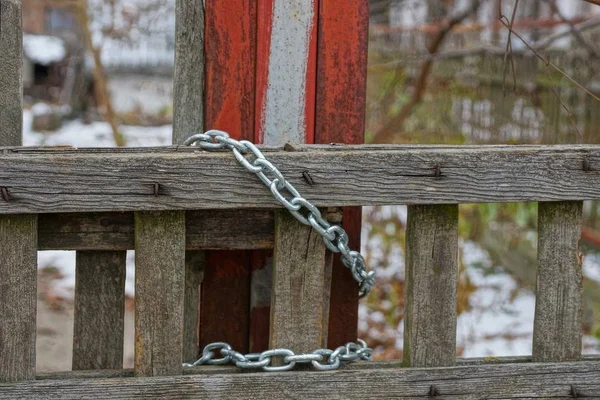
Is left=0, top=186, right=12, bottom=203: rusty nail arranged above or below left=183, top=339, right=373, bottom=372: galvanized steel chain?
above

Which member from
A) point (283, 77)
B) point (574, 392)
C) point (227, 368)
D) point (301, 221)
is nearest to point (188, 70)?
point (283, 77)

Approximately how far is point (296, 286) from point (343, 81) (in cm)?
59

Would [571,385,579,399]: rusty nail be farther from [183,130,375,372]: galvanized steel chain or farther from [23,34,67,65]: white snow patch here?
[23,34,67,65]: white snow patch

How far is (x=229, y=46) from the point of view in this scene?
2.24 metres

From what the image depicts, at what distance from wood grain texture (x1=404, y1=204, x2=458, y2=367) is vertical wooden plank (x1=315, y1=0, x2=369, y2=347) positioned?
0.23 m

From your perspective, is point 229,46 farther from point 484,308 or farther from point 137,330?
point 484,308

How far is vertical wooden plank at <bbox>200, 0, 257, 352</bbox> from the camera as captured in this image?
88.0 inches

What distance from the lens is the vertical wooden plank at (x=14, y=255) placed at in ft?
6.45

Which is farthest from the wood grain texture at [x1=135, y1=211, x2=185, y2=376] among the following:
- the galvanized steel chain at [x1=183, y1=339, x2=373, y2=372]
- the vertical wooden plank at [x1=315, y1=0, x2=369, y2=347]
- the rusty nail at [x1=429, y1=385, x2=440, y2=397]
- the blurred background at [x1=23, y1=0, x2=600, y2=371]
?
the blurred background at [x1=23, y1=0, x2=600, y2=371]

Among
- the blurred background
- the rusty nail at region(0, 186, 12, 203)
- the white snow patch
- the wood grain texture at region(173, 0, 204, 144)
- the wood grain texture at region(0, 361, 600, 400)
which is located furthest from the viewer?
the white snow patch

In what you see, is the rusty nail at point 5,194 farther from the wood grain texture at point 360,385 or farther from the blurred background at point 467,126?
the blurred background at point 467,126

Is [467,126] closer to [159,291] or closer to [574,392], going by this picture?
[574,392]

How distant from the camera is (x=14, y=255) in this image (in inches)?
77.5

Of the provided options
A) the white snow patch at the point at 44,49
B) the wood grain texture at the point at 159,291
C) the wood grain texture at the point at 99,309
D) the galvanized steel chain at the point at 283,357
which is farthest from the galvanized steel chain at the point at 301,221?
the white snow patch at the point at 44,49
